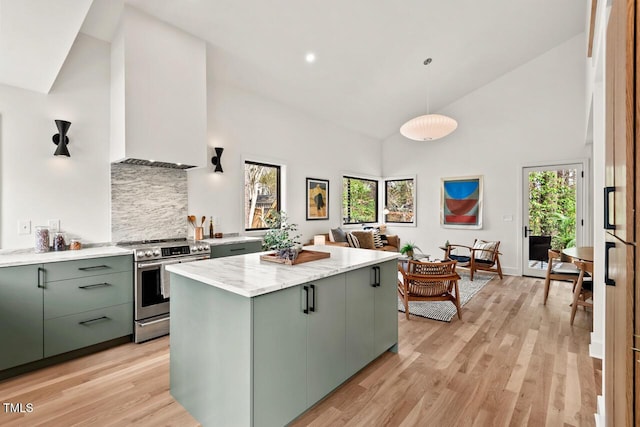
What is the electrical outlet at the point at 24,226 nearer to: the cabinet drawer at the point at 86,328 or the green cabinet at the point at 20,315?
the green cabinet at the point at 20,315

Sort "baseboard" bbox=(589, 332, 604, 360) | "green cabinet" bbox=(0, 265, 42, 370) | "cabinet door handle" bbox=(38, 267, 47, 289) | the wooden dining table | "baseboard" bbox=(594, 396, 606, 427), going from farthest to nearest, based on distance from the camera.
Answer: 1. the wooden dining table
2. "baseboard" bbox=(589, 332, 604, 360)
3. "cabinet door handle" bbox=(38, 267, 47, 289)
4. "green cabinet" bbox=(0, 265, 42, 370)
5. "baseboard" bbox=(594, 396, 606, 427)

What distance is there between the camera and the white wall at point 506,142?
555 cm

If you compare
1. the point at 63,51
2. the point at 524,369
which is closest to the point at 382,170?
the point at 524,369

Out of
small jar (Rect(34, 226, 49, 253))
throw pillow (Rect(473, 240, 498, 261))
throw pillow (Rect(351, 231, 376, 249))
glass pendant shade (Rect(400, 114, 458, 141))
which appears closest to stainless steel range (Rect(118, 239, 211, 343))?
Answer: small jar (Rect(34, 226, 49, 253))

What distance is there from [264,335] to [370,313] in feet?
3.53

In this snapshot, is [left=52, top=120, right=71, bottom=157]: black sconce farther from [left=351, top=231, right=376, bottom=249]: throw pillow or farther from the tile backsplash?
[left=351, top=231, right=376, bottom=249]: throw pillow

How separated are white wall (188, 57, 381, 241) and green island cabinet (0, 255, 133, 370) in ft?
4.69

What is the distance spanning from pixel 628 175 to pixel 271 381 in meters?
1.75

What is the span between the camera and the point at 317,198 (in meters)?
6.23

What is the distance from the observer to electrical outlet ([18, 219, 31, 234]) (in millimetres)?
2932

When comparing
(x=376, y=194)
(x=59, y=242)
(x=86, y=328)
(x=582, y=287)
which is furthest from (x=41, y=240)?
(x=376, y=194)

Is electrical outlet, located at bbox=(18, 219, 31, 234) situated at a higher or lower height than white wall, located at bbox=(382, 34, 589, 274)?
→ lower

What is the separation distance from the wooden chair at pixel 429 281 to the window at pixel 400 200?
401 centimetres

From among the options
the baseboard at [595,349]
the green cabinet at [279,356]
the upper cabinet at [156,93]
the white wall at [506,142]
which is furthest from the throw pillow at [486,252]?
the upper cabinet at [156,93]
